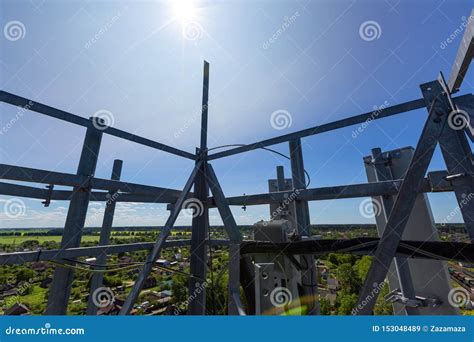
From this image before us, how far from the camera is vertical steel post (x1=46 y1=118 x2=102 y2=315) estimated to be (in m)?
2.15

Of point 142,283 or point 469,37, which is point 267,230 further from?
point 469,37

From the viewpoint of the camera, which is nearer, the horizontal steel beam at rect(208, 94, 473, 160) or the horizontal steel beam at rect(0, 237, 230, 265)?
the horizontal steel beam at rect(0, 237, 230, 265)

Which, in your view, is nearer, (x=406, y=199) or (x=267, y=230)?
(x=406, y=199)

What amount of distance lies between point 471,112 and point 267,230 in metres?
2.10

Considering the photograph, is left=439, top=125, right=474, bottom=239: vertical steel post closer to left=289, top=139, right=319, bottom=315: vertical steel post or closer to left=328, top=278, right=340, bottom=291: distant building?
left=289, top=139, right=319, bottom=315: vertical steel post

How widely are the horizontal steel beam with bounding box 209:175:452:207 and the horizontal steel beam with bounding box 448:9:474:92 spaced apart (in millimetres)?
974

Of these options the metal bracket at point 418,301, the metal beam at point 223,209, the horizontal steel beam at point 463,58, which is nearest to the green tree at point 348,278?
the metal bracket at point 418,301

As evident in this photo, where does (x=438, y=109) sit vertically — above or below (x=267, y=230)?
above

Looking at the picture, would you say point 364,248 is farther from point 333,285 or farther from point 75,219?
point 333,285

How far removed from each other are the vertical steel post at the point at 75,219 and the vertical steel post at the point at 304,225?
9.23 ft

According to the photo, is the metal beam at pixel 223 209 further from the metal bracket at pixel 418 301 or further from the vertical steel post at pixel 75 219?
the metal bracket at pixel 418 301

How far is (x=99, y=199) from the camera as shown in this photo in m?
3.77

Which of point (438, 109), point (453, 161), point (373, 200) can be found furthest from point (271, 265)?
point (373, 200)

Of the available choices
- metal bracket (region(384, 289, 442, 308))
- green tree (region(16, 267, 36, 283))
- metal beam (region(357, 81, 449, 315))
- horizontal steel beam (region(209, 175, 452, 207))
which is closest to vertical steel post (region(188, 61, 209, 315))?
horizontal steel beam (region(209, 175, 452, 207))
